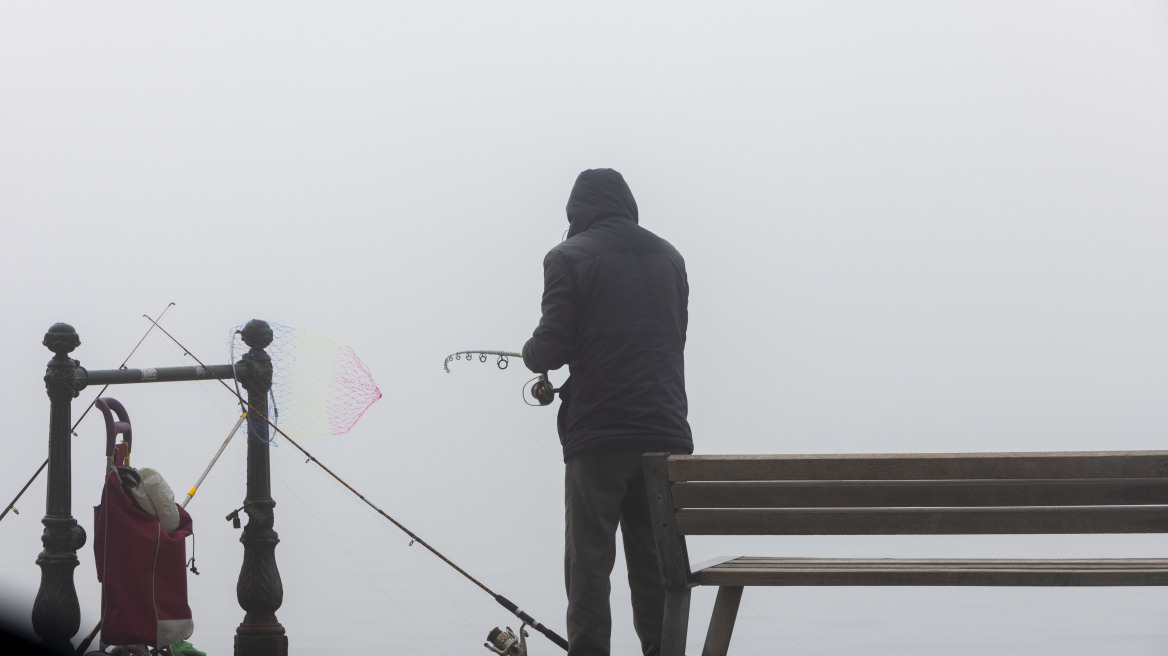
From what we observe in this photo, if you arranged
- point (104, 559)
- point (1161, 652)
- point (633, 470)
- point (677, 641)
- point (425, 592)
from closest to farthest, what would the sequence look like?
point (677, 641) < point (633, 470) < point (104, 559) < point (1161, 652) < point (425, 592)

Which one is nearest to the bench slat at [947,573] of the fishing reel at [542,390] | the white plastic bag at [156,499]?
the fishing reel at [542,390]

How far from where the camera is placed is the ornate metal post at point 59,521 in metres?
4.19

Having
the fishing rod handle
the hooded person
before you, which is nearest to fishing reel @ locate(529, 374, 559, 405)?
the hooded person

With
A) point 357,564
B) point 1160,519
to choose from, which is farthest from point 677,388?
point 357,564

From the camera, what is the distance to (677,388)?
3.35 metres

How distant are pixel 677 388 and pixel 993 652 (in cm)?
244

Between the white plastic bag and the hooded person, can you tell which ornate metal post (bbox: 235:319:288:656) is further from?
the hooded person

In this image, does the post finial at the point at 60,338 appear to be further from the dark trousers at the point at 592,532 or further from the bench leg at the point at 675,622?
the bench leg at the point at 675,622

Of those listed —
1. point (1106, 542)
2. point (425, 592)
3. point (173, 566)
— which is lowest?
point (173, 566)

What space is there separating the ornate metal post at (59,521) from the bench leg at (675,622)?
2.23m

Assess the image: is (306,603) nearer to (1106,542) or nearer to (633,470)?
(633,470)

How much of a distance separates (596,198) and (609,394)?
0.56 meters

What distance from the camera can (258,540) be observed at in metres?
4.48

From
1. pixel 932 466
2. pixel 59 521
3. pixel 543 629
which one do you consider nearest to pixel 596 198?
pixel 543 629
